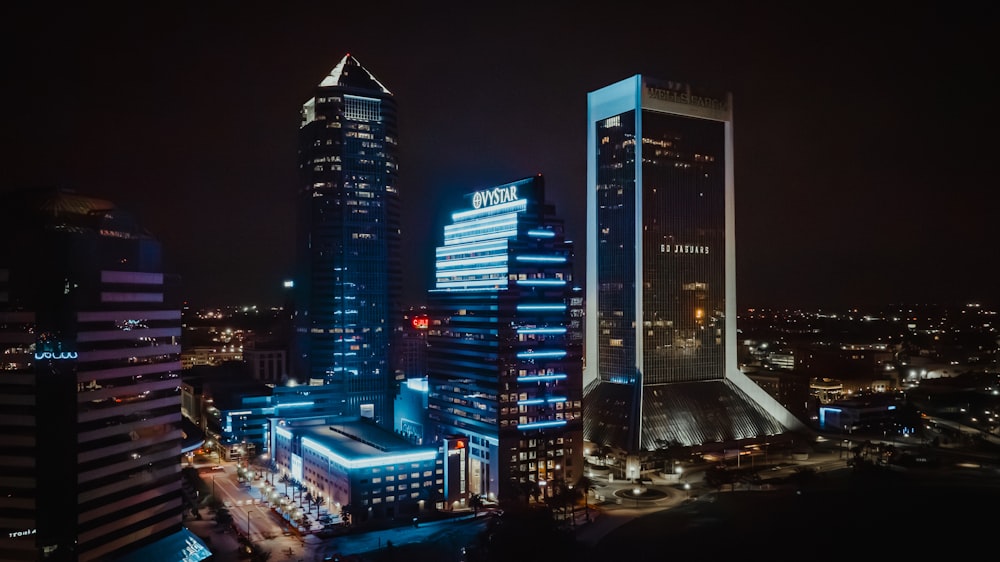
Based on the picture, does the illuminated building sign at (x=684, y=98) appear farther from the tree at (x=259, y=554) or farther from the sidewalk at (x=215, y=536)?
the sidewalk at (x=215, y=536)

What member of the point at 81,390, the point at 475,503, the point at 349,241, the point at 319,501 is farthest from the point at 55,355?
the point at 349,241

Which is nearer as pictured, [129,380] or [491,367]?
[129,380]

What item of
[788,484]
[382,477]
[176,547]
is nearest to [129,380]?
[176,547]

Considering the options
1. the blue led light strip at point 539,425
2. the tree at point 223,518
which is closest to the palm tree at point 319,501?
the tree at point 223,518

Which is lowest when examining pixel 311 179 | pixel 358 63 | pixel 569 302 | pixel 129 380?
pixel 129 380

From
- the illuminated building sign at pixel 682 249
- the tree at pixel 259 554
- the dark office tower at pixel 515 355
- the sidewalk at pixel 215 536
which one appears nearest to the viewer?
the tree at pixel 259 554

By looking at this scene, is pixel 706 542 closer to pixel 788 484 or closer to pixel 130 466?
pixel 788 484
